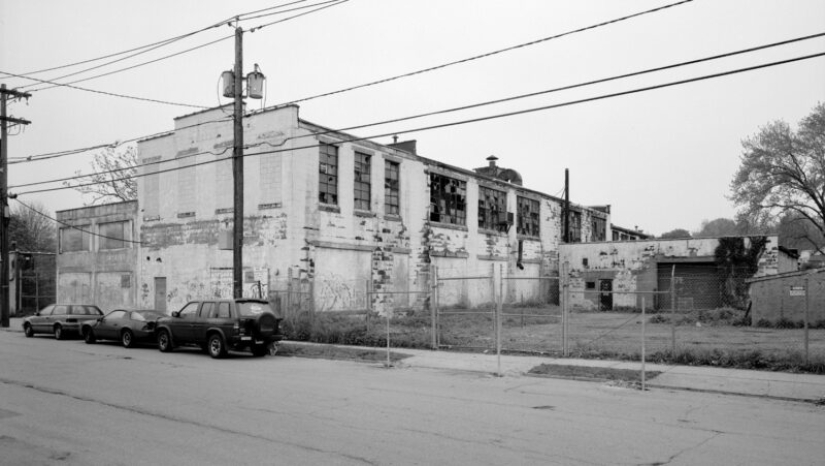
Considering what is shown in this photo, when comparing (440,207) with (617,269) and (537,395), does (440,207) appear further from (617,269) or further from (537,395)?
(537,395)

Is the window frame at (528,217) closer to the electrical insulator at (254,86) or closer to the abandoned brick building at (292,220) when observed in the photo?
the abandoned brick building at (292,220)

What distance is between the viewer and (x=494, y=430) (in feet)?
27.3

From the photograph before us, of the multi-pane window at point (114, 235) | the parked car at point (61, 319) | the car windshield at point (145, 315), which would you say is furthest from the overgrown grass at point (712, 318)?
the multi-pane window at point (114, 235)

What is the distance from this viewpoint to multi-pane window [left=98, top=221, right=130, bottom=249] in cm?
3186

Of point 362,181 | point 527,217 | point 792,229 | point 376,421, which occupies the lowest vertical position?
point 376,421

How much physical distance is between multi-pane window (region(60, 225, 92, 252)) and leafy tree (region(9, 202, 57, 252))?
68.3 ft

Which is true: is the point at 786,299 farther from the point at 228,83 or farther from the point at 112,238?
the point at 112,238

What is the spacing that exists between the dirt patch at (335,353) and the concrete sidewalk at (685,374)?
0.80 m

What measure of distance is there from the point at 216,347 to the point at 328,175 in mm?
10783

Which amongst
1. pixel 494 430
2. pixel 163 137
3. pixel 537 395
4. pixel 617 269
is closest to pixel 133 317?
pixel 163 137

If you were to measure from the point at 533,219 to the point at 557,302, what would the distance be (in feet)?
19.4

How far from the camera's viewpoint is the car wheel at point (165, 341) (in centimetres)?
1914

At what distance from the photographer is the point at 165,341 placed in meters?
19.2

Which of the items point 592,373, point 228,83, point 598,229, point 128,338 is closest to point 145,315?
point 128,338
